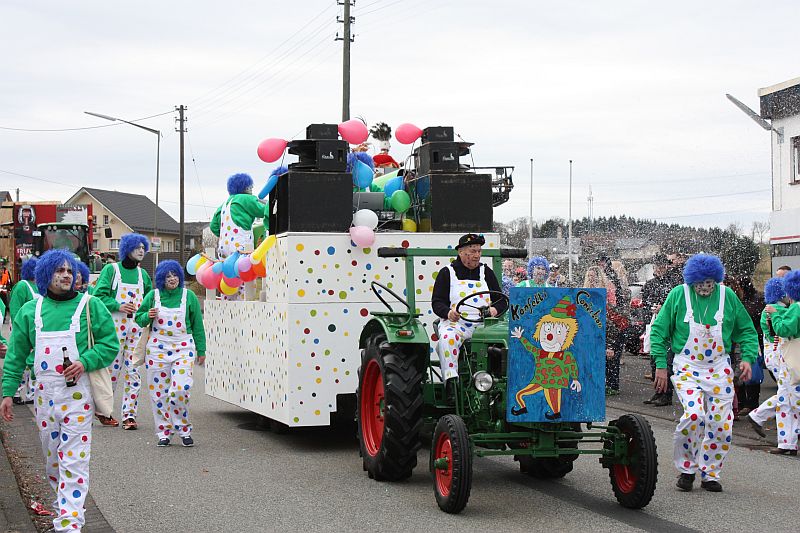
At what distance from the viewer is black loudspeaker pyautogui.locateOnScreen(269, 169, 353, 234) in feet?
33.7

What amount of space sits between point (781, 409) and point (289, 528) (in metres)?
5.66

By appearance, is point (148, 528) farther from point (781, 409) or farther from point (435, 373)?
point (781, 409)

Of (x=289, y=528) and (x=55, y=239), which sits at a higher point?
(x=55, y=239)

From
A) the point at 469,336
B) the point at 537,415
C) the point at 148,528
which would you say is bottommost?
the point at 148,528

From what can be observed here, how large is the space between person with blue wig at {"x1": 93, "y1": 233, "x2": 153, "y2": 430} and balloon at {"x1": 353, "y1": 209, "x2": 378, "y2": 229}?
3033mm

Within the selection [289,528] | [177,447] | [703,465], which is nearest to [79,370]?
[289,528]

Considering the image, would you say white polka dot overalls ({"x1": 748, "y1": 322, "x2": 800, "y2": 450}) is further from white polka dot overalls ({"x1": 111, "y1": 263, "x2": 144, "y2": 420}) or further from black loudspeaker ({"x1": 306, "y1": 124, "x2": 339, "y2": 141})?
white polka dot overalls ({"x1": 111, "y1": 263, "x2": 144, "y2": 420})

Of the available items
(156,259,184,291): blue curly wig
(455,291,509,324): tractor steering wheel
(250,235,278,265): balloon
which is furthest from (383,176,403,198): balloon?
(455,291,509,324): tractor steering wheel

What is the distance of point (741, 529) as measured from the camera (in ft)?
23.1

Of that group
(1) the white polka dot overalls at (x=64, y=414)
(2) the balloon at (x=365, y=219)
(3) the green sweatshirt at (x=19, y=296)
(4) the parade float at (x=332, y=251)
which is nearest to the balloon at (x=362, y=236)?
(4) the parade float at (x=332, y=251)

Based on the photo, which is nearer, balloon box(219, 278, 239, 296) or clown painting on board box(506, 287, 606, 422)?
clown painting on board box(506, 287, 606, 422)

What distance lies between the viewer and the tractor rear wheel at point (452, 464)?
728cm

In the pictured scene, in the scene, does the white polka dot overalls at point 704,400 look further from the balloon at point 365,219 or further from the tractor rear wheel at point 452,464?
the balloon at point 365,219

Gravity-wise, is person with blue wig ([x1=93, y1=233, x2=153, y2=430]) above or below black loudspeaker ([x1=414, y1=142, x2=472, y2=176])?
below
